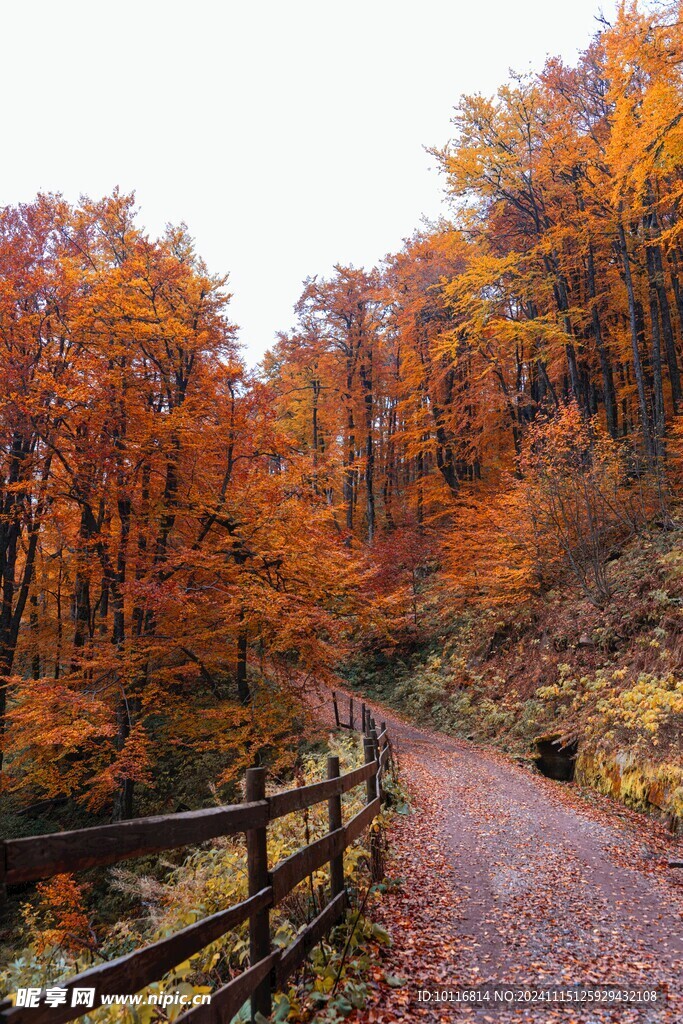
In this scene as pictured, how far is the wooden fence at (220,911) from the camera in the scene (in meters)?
1.79

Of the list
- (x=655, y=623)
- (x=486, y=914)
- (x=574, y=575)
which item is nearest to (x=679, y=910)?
(x=486, y=914)

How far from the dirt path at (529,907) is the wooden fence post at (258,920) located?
29.7 inches

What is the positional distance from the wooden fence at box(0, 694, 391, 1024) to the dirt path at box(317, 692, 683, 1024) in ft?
2.55

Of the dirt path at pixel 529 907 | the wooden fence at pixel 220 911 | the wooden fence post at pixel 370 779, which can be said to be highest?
the wooden fence at pixel 220 911

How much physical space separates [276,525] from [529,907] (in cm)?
977

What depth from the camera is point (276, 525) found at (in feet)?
46.7

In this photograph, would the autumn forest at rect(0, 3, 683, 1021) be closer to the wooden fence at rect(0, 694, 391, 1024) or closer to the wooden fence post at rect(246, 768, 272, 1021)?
the wooden fence at rect(0, 694, 391, 1024)

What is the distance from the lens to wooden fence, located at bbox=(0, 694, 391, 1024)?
70.5 inches

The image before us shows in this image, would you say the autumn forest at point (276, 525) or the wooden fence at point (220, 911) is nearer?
the wooden fence at point (220, 911)

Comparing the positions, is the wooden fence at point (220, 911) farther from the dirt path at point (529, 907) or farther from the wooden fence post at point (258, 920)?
the dirt path at point (529, 907)

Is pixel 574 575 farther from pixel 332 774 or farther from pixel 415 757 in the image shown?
pixel 332 774

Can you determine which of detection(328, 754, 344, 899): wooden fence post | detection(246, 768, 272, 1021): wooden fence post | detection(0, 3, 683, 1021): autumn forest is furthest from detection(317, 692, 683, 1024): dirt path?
detection(0, 3, 683, 1021): autumn forest

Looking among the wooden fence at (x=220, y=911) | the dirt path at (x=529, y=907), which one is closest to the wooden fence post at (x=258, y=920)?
the wooden fence at (x=220, y=911)

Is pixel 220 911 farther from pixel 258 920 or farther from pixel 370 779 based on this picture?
pixel 370 779
